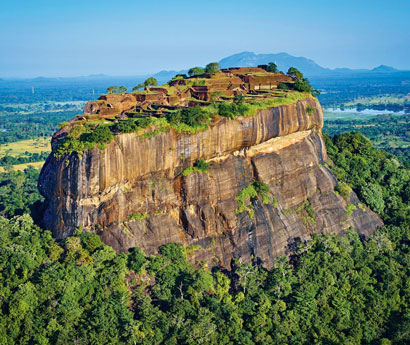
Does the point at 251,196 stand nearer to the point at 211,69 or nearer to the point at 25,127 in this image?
the point at 211,69

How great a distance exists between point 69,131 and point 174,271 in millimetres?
11849

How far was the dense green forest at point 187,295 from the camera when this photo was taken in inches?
1063

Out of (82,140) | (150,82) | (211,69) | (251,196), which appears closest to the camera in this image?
(82,140)

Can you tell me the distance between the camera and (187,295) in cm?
3034

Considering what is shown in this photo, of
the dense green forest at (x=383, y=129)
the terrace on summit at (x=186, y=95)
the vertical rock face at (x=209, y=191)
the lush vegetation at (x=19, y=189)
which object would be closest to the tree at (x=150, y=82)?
the terrace on summit at (x=186, y=95)

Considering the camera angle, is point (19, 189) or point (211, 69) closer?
point (211, 69)

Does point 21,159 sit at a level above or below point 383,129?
below

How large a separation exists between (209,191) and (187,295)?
788cm

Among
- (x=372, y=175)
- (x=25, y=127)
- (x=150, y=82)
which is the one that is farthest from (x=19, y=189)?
(x=25, y=127)

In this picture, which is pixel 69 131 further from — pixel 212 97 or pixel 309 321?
pixel 309 321

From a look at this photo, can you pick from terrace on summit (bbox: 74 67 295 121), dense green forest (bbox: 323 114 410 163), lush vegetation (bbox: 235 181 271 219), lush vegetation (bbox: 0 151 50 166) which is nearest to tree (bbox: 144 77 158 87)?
terrace on summit (bbox: 74 67 295 121)

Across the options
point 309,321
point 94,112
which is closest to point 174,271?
point 309,321

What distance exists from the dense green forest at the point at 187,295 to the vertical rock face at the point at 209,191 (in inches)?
52.4

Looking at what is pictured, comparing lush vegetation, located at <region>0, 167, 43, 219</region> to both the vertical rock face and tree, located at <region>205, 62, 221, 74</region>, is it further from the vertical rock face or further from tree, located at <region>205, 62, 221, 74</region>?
tree, located at <region>205, 62, 221, 74</region>
